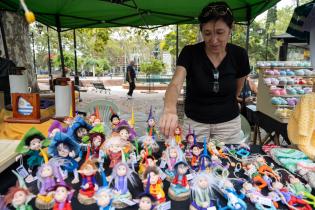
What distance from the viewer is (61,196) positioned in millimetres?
775

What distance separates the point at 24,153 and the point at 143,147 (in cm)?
56

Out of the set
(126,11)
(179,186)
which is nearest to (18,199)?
(179,186)

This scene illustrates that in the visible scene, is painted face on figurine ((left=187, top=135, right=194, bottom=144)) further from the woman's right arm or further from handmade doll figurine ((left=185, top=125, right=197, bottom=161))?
A: the woman's right arm

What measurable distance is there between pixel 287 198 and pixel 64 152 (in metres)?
0.89

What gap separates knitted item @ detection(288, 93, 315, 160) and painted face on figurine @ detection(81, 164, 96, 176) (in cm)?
99

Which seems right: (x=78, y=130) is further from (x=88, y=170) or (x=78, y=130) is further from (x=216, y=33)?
(x=216, y=33)

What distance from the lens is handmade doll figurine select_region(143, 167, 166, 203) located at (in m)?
0.87

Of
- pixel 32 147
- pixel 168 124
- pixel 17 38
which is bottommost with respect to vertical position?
pixel 32 147

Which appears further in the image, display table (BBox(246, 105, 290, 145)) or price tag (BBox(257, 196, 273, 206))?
display table (BBox(246, 105, 290, 145))

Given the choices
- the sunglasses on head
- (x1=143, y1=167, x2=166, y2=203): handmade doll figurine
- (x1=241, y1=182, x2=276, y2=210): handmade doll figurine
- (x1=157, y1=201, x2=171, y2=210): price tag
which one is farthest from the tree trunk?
(x1=241, y1=182, x2=276, y2=210): handmade doll figurine

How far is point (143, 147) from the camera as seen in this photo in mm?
1321

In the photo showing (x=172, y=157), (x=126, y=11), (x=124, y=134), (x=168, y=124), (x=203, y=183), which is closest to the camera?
(x=203, y=183)

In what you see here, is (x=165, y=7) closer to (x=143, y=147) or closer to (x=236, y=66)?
(x=236, y=66)

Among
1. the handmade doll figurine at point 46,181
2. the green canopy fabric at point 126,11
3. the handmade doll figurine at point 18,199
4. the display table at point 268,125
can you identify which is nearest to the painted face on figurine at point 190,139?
the handmade doll figurine at point 46,181
